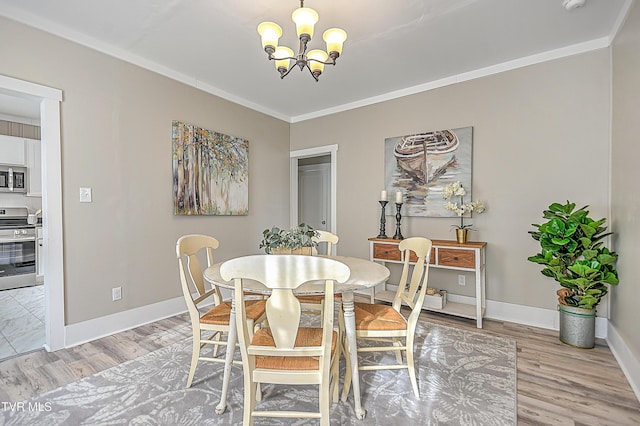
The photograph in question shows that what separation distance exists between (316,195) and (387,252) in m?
3.08

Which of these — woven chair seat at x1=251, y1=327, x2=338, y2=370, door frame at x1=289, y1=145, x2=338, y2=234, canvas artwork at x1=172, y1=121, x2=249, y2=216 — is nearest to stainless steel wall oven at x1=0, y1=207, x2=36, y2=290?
canvas artwork at x1=172, y1=121, x2=249, y2=216

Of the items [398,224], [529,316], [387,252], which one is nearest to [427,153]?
[398,224]

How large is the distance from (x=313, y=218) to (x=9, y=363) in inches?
185

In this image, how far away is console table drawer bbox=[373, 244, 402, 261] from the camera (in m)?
3.35

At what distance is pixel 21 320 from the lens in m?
3.06

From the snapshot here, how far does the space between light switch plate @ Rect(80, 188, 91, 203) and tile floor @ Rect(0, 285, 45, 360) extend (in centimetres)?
123

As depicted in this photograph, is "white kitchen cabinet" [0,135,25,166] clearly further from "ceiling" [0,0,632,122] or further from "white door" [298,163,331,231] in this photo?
"white door" [298,163,331,231]

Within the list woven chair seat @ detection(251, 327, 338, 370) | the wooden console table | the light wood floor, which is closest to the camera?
woven chair seat @ detection(251, 327, 338, 370)

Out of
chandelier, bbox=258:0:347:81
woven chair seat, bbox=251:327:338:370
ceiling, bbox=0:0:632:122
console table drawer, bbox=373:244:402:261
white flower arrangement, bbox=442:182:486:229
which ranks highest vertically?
ceiling, bbox=0:0:632:122

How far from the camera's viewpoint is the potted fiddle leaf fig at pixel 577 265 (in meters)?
2.31

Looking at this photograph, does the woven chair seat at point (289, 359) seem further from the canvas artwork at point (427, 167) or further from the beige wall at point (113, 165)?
the canvas artwork at point (427, 167)

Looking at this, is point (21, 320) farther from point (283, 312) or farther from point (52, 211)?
point (283, 312)

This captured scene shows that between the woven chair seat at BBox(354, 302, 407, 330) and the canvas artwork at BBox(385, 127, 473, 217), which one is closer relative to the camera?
the woven chair seat at BBox(354, 302, 407, 330)

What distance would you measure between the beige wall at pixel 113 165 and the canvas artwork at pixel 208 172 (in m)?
0.10
